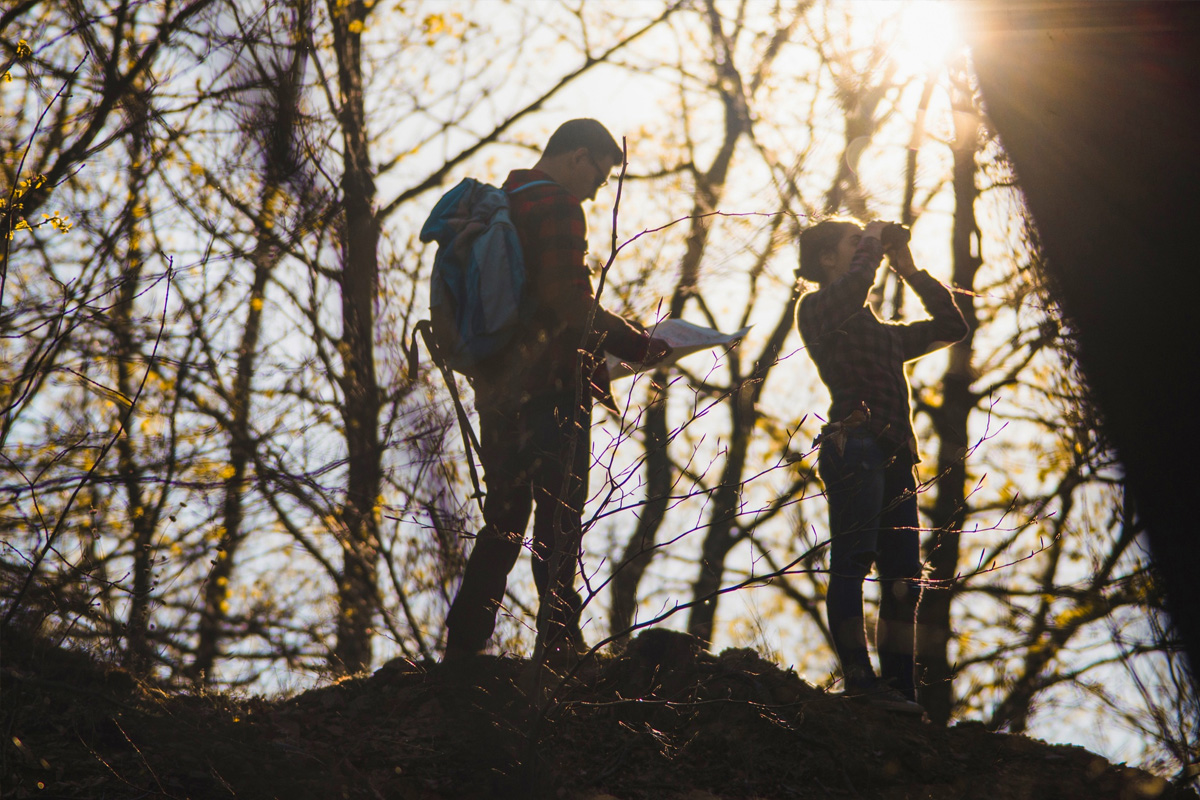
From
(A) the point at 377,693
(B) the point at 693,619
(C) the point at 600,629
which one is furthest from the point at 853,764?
(B) the point at 693,619

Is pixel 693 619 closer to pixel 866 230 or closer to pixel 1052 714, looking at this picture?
pixel 1052 714

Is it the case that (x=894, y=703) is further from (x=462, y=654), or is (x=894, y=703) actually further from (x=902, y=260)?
(x=902, y=260)

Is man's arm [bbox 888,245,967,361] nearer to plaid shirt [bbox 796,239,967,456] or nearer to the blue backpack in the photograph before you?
plaid shirt [bbox 796,239,967,456]

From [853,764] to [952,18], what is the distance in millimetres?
2199

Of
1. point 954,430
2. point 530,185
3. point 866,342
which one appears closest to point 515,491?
point 530,185

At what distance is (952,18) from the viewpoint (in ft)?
7.82

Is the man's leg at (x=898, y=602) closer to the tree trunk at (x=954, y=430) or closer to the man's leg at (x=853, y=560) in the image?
the man's leg at (x=853, y=560)

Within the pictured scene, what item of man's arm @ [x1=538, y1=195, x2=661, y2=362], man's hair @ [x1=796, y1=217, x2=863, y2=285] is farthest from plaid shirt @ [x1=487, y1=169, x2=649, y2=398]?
man's hair @ [x1=796, y1=217, x2=863, y2=285]

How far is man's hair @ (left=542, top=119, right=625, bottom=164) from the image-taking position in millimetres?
2990

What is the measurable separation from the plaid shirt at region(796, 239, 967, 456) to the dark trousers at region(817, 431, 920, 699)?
0.39 ft

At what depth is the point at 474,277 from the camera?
2.77 m

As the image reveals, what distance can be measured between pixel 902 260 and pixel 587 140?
4.28ft

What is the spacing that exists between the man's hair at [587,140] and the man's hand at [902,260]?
1148 millimetres

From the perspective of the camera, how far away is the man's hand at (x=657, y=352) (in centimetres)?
278
